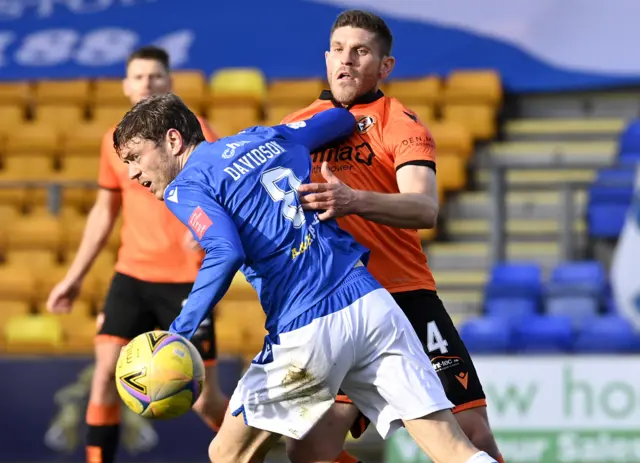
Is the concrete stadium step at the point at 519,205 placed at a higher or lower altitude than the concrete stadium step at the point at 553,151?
lower

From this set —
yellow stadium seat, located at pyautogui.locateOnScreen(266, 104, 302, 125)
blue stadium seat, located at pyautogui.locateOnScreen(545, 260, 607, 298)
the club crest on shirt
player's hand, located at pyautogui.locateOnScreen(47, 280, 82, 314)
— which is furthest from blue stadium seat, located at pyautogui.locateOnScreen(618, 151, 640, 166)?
the club crest on shirt

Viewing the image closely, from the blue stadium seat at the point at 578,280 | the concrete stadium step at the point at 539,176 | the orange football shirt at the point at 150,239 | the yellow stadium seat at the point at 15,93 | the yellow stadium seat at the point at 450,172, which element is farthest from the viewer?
the yellow stadium seat at the point at 15,93

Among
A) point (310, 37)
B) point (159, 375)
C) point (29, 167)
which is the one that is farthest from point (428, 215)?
point (29, 167)

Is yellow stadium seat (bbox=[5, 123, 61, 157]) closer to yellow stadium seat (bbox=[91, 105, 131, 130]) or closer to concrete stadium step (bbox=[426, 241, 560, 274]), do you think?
yellow stadium seat (bbox=[91, 105, 131, 130])

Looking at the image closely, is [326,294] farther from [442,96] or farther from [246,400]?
[442,96]

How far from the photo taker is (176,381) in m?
4.01

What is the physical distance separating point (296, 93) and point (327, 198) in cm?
818

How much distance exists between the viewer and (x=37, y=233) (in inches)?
453

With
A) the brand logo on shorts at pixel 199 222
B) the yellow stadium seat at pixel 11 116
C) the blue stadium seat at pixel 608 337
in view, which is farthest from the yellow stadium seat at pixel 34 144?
the brand logo on shorts at pixel 199 222

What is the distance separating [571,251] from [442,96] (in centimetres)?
266

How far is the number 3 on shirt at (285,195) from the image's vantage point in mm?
4203

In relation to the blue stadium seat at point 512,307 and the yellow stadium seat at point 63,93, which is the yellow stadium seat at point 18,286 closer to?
the yellow stadium seat at point 63,93

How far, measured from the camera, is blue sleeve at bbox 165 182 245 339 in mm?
3961

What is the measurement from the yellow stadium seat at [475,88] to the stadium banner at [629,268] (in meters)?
2.29
